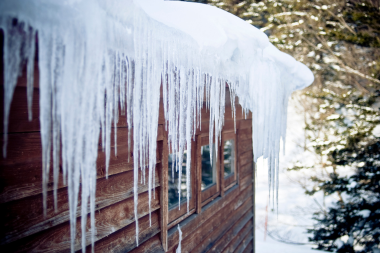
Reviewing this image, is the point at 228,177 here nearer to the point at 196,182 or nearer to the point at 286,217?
the point at 196,182

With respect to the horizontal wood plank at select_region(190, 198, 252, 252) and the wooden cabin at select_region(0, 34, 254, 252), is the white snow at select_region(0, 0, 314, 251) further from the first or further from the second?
the horizontal wood plank at select_region(190, 198, 252, 252)

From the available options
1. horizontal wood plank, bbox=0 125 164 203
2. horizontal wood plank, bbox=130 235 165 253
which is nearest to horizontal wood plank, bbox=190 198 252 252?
horizontal wood plank, bbox=130 235 165 253

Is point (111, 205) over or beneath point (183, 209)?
over

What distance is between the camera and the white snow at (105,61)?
2.58 ft

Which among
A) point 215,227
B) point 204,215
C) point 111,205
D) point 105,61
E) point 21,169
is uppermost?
point 105,61

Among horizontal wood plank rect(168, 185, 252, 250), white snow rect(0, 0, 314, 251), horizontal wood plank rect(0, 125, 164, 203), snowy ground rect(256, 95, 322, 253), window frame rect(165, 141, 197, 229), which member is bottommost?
snowy ground rect(256, 95, 322, 253)

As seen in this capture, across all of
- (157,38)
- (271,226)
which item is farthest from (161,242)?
(271,226)

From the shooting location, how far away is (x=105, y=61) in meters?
0.98

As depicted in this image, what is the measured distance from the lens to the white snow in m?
0.79

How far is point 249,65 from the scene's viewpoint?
185 cm

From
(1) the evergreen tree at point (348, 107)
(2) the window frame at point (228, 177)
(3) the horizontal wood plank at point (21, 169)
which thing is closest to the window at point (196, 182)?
(2) the window frame at point (228, 177)

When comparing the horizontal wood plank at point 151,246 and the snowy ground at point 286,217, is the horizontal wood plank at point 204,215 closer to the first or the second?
the horizontal wood plank at point 151,246

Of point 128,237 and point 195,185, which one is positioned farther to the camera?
point 195,185

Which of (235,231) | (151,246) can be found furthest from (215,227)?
(151,246)
